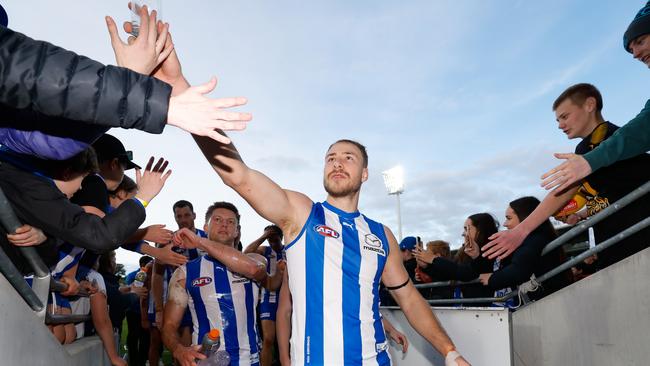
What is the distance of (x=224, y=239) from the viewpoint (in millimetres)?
4715

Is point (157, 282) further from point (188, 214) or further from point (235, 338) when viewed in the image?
point (235, 338)

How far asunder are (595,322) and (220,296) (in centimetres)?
326

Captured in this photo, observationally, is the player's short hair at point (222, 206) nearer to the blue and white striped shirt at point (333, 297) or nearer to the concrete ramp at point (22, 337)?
the blue and white striped shirt at point (333, 297)

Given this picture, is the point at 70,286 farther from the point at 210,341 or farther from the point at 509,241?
the point at 509,241

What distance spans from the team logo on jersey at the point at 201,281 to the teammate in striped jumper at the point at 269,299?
1130mm

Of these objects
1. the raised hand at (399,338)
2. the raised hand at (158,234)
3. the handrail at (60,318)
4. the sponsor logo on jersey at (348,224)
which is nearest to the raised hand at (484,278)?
the raised hand at (399,338)

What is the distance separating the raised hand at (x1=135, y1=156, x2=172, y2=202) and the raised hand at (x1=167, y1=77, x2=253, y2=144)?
1.83 metres

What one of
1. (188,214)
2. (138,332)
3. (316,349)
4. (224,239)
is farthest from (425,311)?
(138,332)

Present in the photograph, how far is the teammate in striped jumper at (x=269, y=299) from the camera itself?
621cm

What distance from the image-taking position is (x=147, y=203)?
3.14m

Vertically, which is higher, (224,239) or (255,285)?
(224,239)

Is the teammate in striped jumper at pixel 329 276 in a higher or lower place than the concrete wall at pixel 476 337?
higher

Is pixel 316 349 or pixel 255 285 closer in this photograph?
pixel 316 349

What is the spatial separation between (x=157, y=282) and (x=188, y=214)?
1.20 meters
